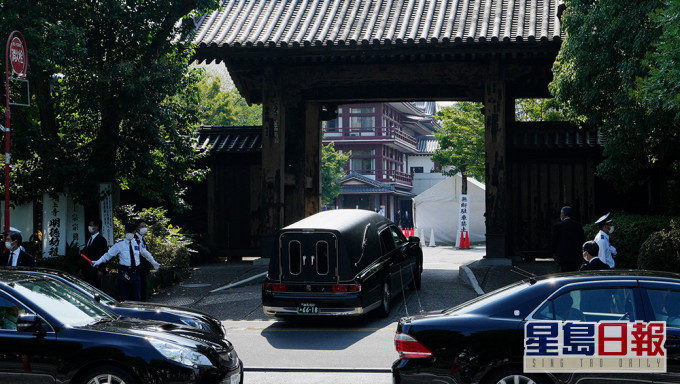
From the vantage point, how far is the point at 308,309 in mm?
11820

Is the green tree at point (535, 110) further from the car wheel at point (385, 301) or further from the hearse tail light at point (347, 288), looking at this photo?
the hearse tail light at point (347, 288)

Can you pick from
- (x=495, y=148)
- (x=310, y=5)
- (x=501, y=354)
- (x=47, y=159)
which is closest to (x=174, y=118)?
(x=47, y=159)

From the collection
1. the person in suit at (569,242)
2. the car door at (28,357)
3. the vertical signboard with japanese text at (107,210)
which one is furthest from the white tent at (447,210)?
the car door at (28,357)

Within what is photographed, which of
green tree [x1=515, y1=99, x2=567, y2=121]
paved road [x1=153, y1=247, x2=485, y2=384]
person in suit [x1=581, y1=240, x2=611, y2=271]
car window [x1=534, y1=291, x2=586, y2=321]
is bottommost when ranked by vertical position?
paved road [x1=153, y1=247, x2=485, y2=384]

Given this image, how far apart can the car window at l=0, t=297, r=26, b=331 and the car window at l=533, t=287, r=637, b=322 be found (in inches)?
180

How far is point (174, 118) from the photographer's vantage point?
15.9m

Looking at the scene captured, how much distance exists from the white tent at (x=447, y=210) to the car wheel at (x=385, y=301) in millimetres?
25849

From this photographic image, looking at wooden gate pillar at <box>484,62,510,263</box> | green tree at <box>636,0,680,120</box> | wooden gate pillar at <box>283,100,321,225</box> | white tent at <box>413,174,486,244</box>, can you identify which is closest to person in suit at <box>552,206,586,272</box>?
green tree at <box>636,0,680,120</box>

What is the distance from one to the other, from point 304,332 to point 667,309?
261 inches

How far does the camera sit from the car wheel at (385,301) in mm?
12617

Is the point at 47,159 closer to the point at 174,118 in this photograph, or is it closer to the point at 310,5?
the point at 174,118

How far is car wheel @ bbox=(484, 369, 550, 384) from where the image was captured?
6.05 metres

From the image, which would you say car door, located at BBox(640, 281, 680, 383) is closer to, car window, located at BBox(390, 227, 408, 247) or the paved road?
the paved road

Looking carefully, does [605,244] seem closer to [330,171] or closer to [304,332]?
[304,332]
